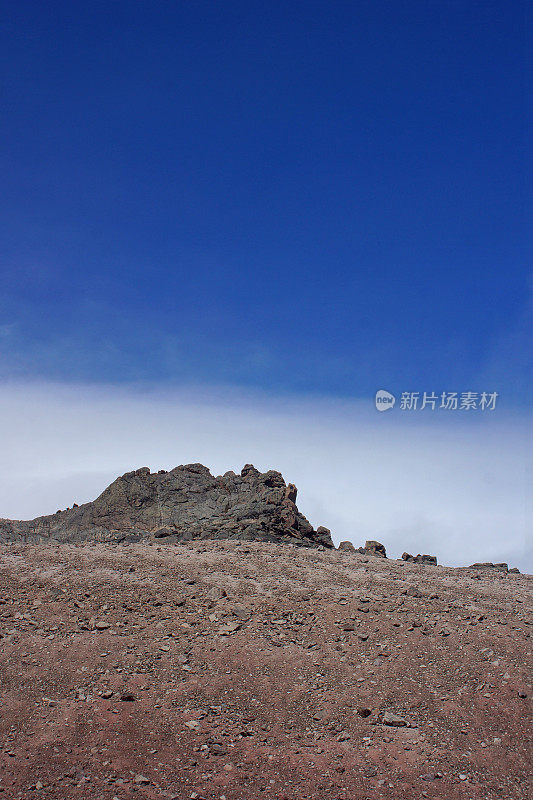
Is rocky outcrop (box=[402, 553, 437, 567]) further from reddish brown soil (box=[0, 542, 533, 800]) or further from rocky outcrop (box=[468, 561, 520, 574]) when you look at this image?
reddish brown soil (box=[0, 542, 533, 800])

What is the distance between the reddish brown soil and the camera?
11055 mm

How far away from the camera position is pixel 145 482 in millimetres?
30719

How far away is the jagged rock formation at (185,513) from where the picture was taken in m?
26.4

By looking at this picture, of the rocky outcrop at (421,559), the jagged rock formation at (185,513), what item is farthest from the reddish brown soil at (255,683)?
the rocky outcrop at (421,559)

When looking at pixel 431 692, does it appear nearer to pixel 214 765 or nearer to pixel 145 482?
pixel 214 765

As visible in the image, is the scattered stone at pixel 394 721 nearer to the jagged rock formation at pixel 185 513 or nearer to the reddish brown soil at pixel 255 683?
the reddish brown soil at pixel 255 683

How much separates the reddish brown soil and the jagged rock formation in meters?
5.49

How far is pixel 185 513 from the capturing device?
94.5 feet

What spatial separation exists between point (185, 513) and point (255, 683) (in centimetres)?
1542

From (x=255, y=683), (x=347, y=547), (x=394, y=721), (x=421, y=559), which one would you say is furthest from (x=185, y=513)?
(x=394, y=721)

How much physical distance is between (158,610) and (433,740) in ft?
28.8

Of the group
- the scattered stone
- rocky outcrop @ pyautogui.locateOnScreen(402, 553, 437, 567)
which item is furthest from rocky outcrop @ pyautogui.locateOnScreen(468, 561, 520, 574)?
the scattered stone

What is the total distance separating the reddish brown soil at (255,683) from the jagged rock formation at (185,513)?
5491 millimetres

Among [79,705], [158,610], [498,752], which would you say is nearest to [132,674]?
[79,705]
